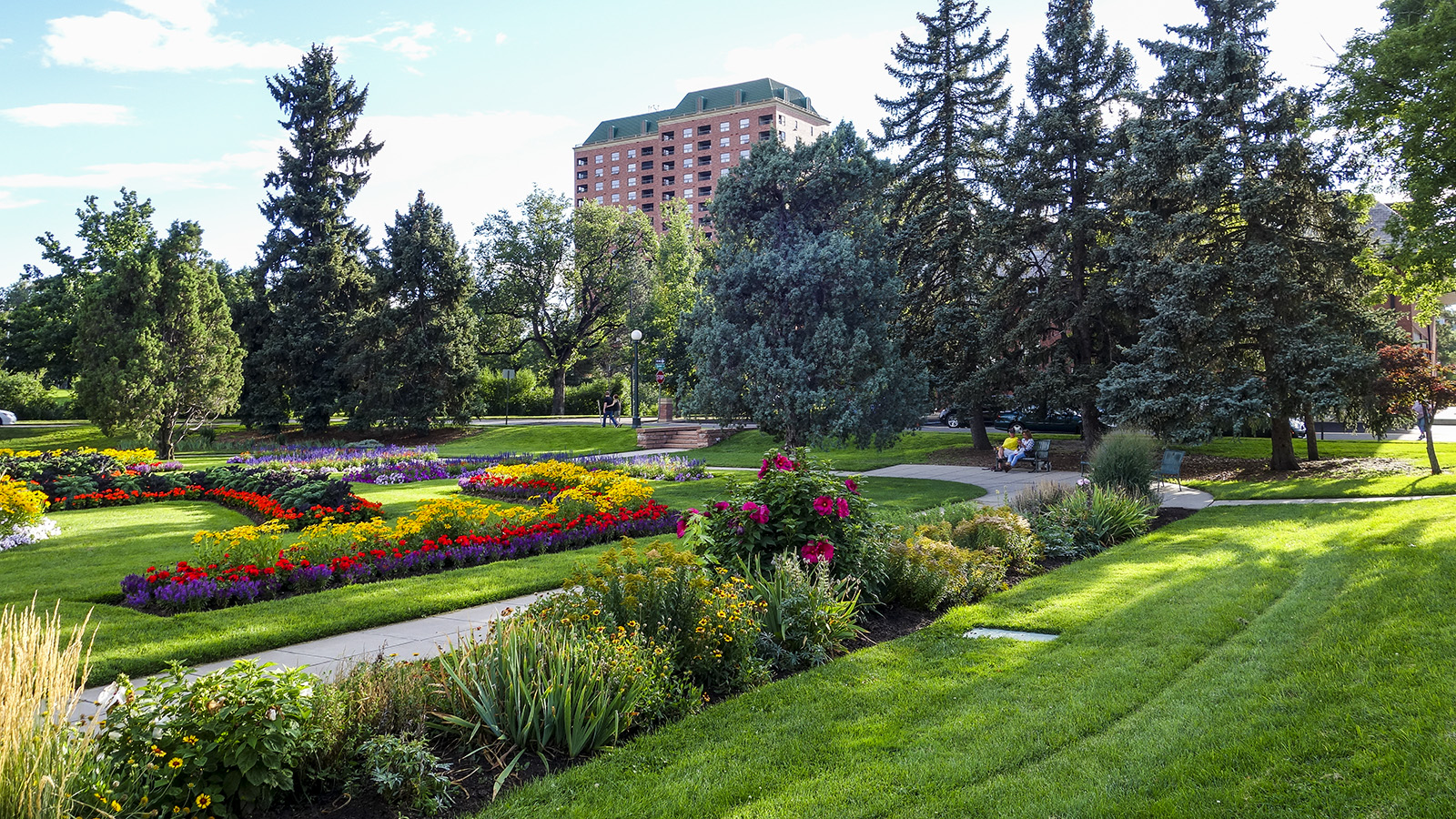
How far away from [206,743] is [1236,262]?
19521mm

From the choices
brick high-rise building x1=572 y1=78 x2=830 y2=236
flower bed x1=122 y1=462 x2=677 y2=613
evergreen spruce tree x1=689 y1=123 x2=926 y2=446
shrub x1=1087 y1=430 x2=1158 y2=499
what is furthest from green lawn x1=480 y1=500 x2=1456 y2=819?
brick high-rise building x1=572 y1=78 x2=830 y2=236

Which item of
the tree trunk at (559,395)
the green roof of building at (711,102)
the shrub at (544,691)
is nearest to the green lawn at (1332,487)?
the shrub at (544,691)

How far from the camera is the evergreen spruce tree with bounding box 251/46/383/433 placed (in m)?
33.5

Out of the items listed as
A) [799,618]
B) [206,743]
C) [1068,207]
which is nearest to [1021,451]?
[1068,207]

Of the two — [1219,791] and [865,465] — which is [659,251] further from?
[1219,791]

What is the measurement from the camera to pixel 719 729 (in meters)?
4.32

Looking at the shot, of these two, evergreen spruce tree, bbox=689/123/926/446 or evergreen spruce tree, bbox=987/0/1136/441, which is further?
evergreen spruce tree, bbox=987/0/1136/441

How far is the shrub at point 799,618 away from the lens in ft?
18.0

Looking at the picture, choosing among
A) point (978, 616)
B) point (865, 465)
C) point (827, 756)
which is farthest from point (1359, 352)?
point (827, 756)

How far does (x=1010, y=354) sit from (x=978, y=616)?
56.0 ft

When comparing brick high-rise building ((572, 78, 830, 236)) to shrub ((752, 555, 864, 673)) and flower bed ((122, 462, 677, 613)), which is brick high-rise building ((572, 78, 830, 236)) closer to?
flower bed ((122, 462, 677, 613))

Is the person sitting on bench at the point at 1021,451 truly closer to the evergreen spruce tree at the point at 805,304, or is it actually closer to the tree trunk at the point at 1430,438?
the evergreen spruce tree at the point at 805,304

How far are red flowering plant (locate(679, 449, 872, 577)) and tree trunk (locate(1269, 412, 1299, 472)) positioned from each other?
15.1m

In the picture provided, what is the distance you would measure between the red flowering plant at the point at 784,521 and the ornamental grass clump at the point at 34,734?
165 inches
